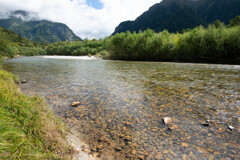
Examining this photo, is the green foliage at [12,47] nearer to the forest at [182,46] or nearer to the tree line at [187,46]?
the forest at [182,46]

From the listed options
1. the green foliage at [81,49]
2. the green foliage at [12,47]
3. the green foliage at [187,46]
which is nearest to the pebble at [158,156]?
the green foliage at [12,47]

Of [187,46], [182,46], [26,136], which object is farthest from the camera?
[182,46]

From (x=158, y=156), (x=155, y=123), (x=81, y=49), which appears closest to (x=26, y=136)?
(x=158, y=156)

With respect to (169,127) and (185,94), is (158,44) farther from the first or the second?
(169,127)

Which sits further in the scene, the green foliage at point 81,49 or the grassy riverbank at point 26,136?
the green foliage at point 81,49

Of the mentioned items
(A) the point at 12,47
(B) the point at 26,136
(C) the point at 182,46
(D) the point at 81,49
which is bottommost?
(B) the point at 26,136

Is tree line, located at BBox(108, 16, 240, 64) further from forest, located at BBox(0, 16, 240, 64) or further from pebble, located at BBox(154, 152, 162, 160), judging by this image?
pebble, located at BBox(154, 152, 162, 160)

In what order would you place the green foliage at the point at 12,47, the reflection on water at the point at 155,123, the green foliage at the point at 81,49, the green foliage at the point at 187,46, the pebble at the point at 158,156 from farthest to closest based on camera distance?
the green foliage at the point at 81,49, the green foliage at the point at 187,46, the green foliage at the point at 12,47, the reflection on water at the point at 155,123, the pebble at the point at 158,156

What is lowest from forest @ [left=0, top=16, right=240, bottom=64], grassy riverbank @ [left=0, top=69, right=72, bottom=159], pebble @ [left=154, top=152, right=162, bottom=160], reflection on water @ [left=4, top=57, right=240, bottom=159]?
pebble @ [left=154, top=152, right=162, bottom=160]

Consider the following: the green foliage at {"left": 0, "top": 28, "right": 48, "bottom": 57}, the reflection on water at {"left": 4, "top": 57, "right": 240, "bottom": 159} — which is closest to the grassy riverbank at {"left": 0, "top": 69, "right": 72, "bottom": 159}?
the reflection on water at {"left": 4, "top": 57, "right": 240, "bottom": 159}

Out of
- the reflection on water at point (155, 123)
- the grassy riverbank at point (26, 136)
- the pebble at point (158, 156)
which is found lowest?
the pebble at point (158, 156)

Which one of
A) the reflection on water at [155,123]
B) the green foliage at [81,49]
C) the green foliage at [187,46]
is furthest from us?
the green foliage at [81,49]

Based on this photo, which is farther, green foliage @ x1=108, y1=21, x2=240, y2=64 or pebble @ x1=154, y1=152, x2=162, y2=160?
green foliage @ x1=108, y1=21, x2=240, y2=64

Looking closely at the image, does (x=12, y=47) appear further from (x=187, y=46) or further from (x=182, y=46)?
(x=187, y=46)
